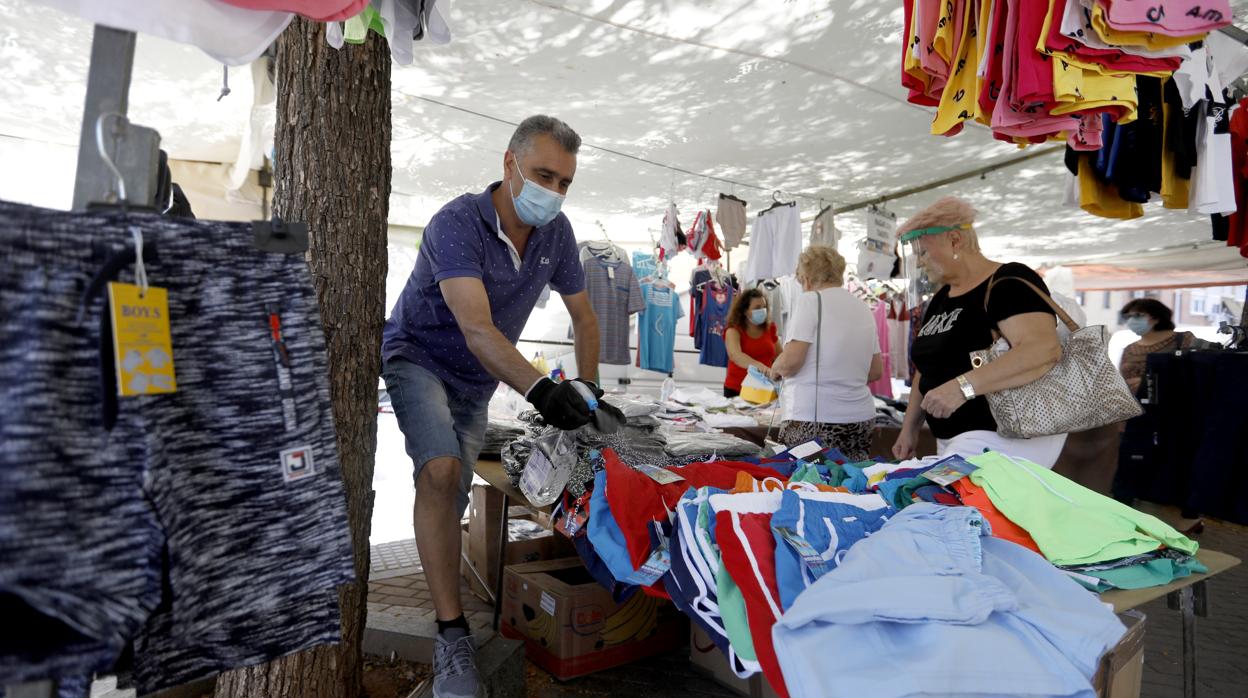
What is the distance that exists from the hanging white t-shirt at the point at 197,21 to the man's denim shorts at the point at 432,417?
1.20m

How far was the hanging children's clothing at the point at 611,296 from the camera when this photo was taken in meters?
6.48

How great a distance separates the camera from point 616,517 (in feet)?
5.73

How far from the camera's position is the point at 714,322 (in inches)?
307

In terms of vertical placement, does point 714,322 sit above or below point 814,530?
above

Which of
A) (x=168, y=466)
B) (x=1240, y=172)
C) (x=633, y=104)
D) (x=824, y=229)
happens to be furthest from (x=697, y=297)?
(x=168, y=466)

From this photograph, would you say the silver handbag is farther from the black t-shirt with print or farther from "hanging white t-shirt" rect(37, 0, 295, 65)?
"hanging white t-shirt" rect(37, 0, 295, 65)

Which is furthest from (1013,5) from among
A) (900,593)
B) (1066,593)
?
(900,593)

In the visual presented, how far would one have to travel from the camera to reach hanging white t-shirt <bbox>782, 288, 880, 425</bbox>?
338 cm

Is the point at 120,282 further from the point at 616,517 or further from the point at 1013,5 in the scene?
the point at 1013,5

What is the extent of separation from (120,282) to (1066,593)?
165 centimetres

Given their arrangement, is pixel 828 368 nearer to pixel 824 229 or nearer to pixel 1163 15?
pixel 1163 15

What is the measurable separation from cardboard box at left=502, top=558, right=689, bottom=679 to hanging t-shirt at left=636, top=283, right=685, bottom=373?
460cm

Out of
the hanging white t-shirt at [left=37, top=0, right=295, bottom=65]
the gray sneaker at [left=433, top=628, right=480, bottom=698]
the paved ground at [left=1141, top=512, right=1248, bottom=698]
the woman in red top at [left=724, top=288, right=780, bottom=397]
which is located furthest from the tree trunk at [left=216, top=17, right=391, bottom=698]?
the woman in red top at [left=724, top=288, right=780, bottom=397]

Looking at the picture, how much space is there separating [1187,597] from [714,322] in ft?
20.3
